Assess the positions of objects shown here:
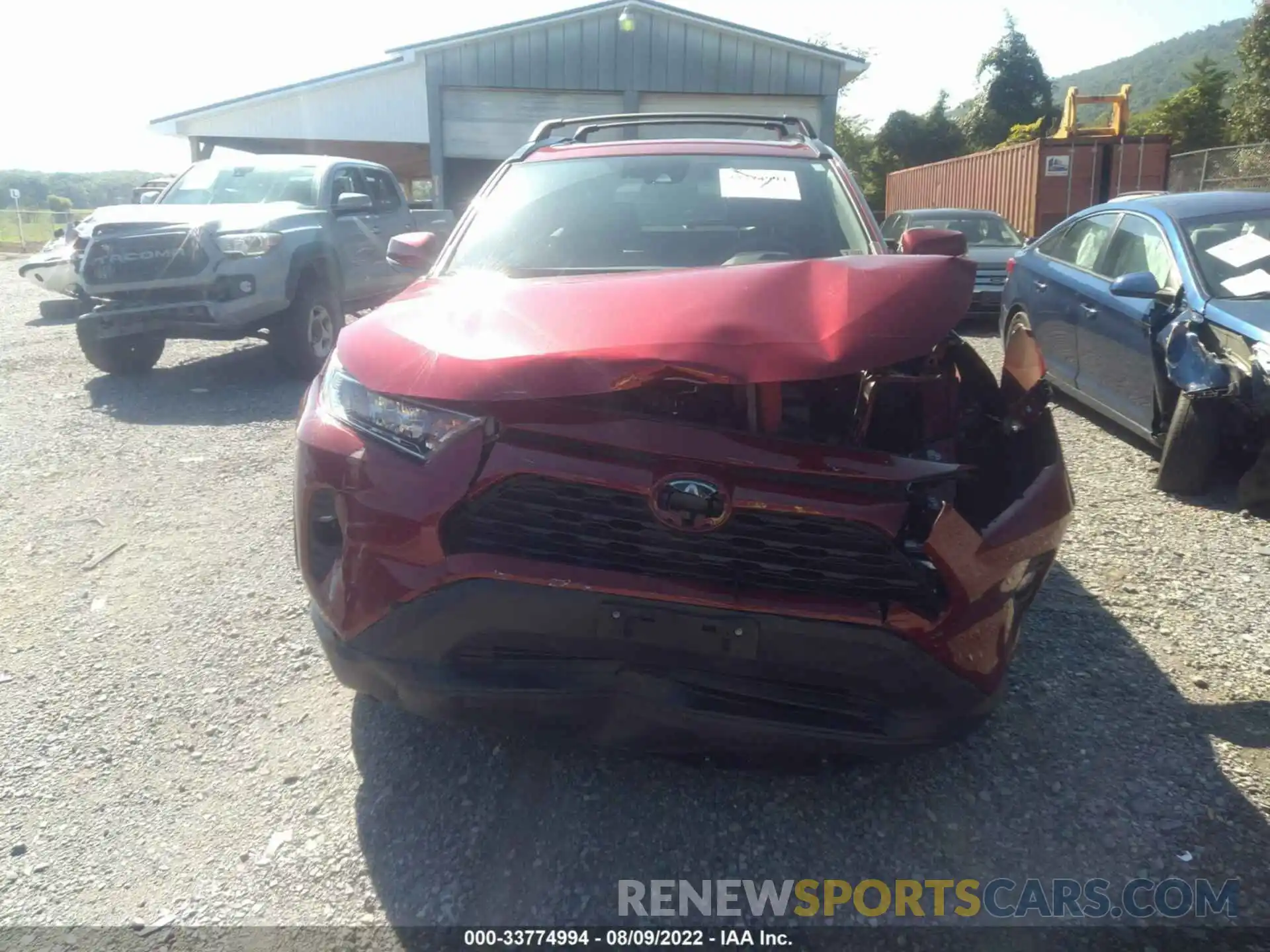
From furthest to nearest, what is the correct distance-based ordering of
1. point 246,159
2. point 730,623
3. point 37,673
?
point 246,159 → point 37,673 → point 730,623

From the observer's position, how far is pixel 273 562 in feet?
13.8

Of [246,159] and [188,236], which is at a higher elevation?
[246,159]

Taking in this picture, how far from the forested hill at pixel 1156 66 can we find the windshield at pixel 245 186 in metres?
124

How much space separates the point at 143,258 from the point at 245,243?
77cm

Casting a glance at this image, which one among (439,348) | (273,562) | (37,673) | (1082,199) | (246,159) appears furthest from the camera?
(1082,199)

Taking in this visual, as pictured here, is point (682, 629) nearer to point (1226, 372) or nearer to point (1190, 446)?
point (1226, 372)

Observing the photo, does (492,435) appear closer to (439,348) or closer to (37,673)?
(439,348)

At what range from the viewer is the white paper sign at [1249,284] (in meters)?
4.94

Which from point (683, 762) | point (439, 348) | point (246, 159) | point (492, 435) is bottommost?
point (683, 762)

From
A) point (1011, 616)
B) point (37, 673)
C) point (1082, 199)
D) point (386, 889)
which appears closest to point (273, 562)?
point (37, 673)

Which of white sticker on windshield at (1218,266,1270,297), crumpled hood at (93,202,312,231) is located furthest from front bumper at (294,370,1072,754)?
crumpled hood at (93,202,312,231)

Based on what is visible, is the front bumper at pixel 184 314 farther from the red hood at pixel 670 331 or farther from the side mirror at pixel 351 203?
the red hood at pixel 670 331

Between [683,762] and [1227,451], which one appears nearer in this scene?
[683,762]

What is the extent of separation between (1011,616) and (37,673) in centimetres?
310
